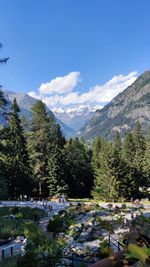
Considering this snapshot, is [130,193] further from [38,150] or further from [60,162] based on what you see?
[38,150]

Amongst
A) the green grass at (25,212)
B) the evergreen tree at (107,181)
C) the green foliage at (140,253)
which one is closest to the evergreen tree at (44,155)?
the evergreen tree at (107,181)

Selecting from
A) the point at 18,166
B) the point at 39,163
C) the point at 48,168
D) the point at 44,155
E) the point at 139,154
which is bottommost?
the point at 48,168

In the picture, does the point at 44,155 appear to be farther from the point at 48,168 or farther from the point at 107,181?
the point at 107,181

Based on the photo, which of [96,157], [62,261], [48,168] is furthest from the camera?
[96,157]

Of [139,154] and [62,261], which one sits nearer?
[62,261]

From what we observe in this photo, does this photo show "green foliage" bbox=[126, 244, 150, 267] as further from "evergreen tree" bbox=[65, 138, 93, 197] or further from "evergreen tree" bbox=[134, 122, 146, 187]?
"evergreen tree" bbox=[134, 122, 146, 187]

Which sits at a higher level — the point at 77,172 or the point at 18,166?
the point at 18,166

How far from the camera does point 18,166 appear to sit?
54500 millimetres

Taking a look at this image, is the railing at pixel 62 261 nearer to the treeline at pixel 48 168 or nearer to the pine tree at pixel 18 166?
the treeline at pixel 48 168

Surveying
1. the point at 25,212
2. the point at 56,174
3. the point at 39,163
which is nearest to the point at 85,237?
the point at 25,212

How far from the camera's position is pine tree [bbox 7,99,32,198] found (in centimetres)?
5384

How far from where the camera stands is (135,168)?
6738 cm

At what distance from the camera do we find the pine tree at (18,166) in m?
53.8

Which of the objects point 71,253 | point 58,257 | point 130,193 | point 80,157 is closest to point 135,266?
point 58,257
